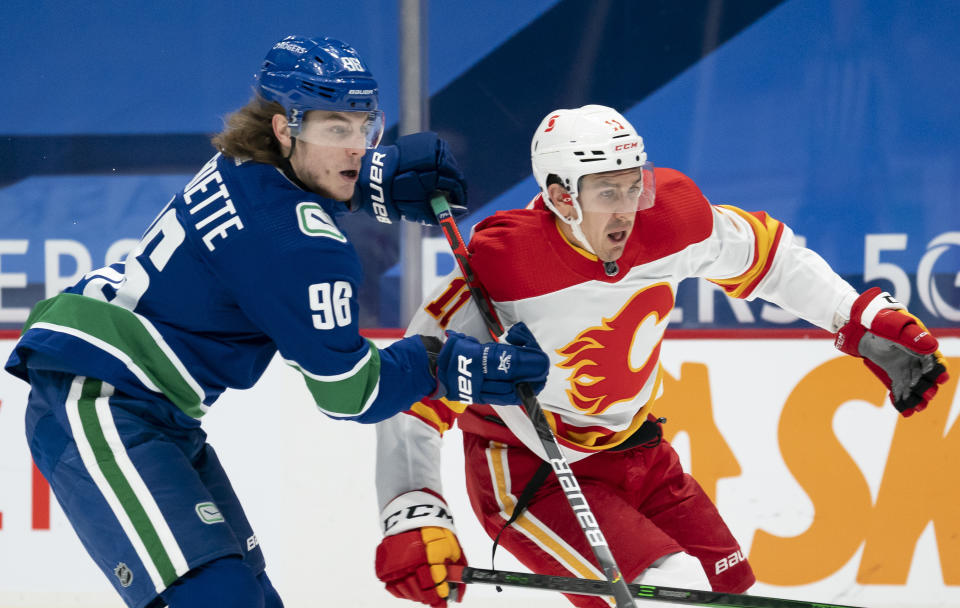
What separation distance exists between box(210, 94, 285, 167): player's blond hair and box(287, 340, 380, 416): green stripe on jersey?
372 mm

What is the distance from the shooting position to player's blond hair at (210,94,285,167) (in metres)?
1.93

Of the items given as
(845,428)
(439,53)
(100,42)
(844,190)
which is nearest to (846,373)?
(845,428)

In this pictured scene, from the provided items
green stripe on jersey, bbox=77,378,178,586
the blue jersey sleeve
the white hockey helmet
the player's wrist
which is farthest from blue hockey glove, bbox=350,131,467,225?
green stripe on jersey, bbox=77,378,178,586

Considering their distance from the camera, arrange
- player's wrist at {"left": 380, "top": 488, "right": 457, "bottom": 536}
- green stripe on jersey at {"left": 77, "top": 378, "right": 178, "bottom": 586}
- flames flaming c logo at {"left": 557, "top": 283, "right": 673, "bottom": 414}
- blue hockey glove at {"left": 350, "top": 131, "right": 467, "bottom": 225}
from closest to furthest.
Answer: green stripe on jersey at {"left": 77, "top": 378, "right": 178, "bottom": 586}
player's wrist at {"left": 380, "top": 488, "right": 457, "bottom": 536}
flames flaming c logo at {"left": 557, "top": 283, "right": 673, "bottom": 414}
blue hockey glove at {"left": 350, "top": 131, "right": 467, "bottom": 225}

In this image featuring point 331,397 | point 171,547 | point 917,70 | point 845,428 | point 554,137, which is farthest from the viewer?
point 917,70

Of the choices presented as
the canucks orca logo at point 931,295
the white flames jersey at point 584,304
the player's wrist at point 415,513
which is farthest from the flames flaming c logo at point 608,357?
the canucks orca logo at point 931,295

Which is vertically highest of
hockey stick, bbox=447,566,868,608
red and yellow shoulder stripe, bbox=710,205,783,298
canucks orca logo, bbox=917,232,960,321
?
canucks orca logo, bbox=917,232,960,321

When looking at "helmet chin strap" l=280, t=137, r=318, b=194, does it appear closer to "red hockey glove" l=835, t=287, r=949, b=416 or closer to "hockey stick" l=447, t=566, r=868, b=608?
"hockey stick" l=447, t=566, r=868, b=608

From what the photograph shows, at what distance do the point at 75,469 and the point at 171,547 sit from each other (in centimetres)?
22

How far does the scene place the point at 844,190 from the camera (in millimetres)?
3559

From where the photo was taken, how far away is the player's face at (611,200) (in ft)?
7.07

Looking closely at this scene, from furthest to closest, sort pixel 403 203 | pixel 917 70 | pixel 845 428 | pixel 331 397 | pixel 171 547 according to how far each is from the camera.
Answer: pixel 917 70
pixel 845 428
pixel 403 203
pixel 331 397
pixel 171 547

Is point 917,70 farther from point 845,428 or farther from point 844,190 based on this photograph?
point 845,428

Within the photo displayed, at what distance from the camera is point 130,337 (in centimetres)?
186
